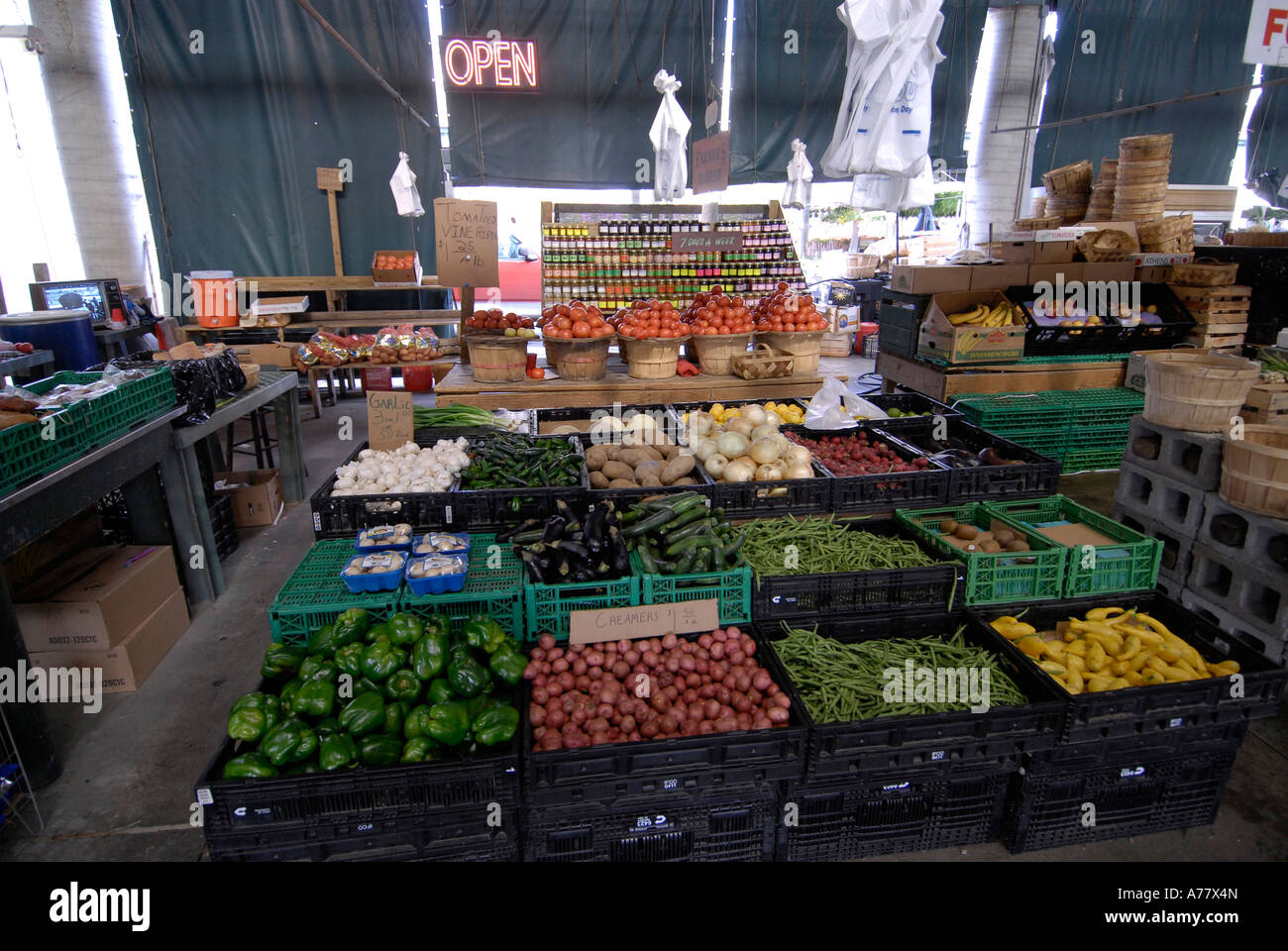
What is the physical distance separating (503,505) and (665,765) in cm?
178

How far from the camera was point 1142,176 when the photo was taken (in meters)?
8.07

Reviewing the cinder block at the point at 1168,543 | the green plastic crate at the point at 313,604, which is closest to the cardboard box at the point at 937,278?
the cinder block at the point at 1168,543

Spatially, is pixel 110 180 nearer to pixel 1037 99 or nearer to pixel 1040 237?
pixel 1040 237

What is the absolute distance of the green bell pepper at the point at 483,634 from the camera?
2783 millimetres

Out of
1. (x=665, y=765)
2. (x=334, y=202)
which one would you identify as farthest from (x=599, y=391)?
(x=334, y=202)

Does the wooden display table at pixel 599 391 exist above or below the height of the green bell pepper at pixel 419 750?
above

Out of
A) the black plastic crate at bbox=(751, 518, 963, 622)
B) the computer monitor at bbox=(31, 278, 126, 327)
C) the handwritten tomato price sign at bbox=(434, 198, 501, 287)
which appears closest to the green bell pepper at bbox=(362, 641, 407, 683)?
the black plastic crate at bbox=(751, 518, 963, 622)

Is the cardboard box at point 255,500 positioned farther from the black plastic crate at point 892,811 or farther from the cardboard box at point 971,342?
the cardboard box at point 971,342

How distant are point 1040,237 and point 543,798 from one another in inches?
324

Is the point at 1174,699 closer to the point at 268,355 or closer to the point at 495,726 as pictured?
the point at 495,726

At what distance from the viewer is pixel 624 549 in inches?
125

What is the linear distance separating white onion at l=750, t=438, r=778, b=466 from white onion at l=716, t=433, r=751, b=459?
0.09 m

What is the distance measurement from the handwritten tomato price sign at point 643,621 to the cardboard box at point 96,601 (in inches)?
100
